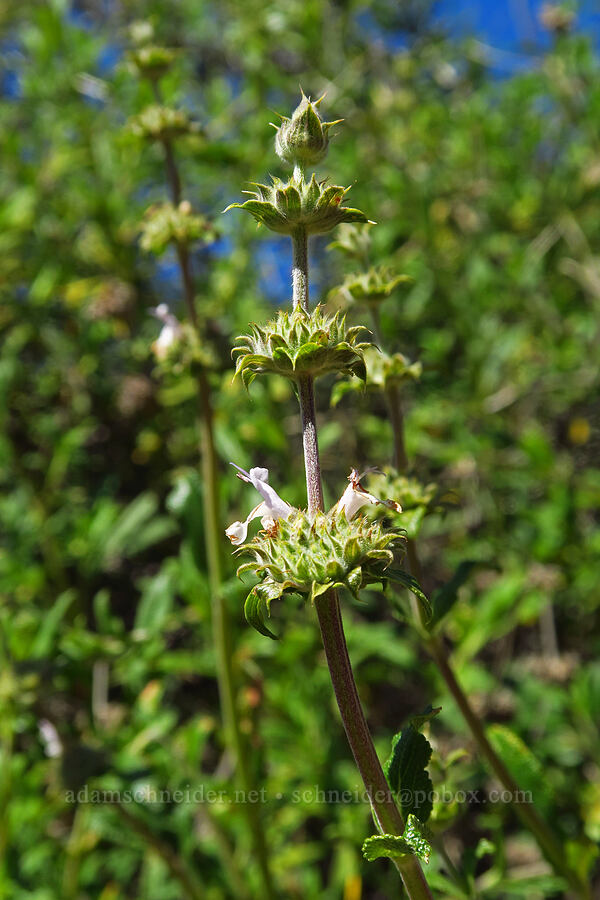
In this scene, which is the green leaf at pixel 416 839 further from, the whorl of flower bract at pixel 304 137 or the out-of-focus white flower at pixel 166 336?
the out-of-focus white flower at pixel 166 336

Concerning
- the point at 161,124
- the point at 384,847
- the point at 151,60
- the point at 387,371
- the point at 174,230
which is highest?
the point at 151,60

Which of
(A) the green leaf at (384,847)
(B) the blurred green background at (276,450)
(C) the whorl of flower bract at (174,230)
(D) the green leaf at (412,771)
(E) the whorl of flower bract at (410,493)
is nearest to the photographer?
(A) the green leaf at (384,847)

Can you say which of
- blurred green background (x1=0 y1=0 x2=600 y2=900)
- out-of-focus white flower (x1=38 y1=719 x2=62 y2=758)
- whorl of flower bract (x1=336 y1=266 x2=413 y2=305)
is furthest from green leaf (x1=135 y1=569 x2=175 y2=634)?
whorl of flower bract (x1=336 y1=266 x2=413 y2=305)

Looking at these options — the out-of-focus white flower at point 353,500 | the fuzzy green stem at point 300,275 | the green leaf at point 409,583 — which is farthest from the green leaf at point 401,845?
the fuzzy green stem at point 300,275

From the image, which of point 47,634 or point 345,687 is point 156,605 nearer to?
point 47,634

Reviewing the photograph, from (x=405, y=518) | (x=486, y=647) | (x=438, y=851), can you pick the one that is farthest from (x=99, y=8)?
(x=438, y=851)

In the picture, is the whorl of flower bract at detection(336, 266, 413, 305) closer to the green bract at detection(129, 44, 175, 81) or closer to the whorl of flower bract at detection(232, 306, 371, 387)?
the whorl of flower bract at detection(232, 306, 371, 387)

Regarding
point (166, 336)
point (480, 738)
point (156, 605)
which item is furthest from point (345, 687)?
point (156, 605)
